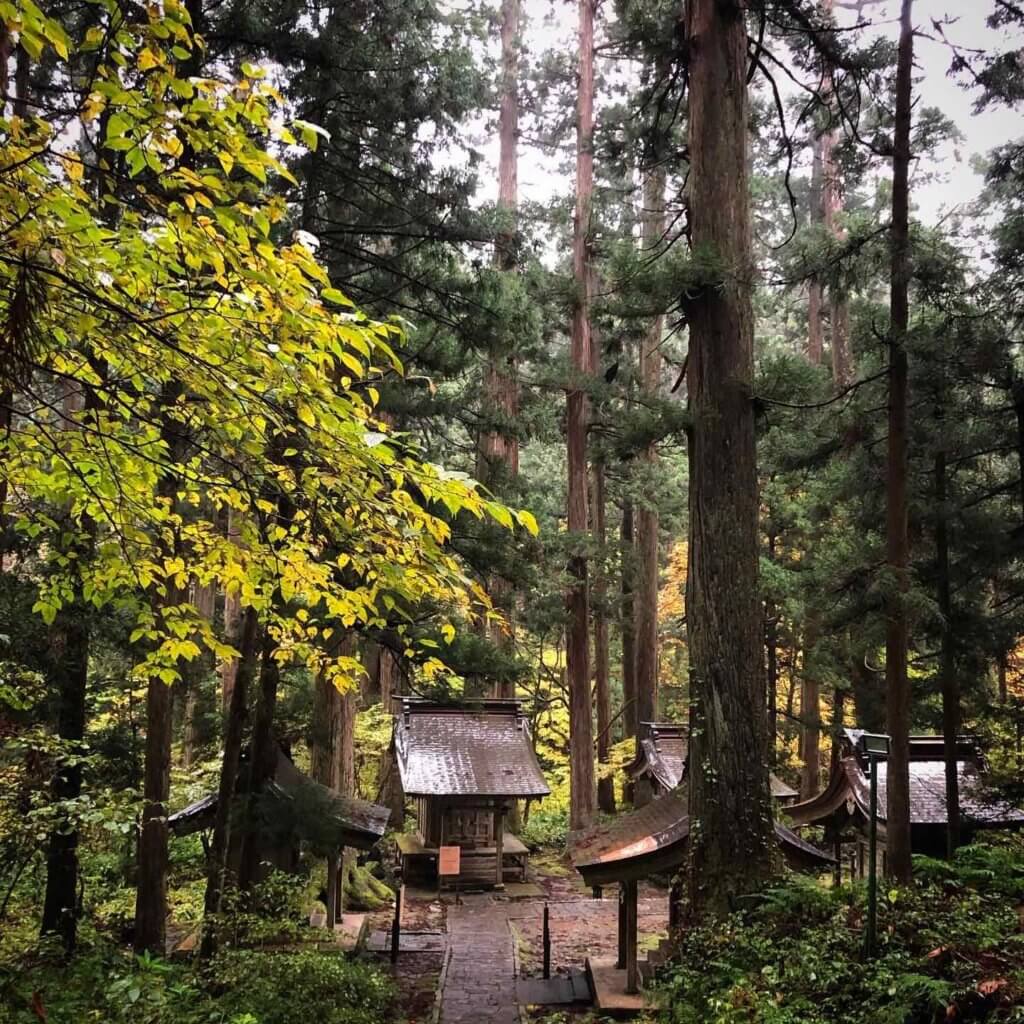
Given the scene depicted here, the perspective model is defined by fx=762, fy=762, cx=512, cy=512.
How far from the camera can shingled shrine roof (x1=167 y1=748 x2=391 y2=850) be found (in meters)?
10.2

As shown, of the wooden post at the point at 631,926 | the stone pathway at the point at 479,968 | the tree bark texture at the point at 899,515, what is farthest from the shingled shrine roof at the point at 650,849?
the stone pathway at the point at 479,968

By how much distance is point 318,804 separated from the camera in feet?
32.7

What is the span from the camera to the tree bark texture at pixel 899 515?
24.2 ft

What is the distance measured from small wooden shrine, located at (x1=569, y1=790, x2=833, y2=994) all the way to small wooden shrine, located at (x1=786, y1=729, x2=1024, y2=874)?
12.7ft

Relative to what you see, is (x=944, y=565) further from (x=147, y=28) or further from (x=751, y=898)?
(x=147, y=28)

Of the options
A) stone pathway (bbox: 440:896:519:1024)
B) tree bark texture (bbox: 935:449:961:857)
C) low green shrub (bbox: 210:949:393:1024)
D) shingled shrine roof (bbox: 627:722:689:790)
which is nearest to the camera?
low green shrub (bbox: 210:949:393:1024)

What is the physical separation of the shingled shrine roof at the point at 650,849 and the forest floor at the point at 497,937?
2140 millimetres

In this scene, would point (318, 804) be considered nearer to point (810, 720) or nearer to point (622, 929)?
point (622, 929)

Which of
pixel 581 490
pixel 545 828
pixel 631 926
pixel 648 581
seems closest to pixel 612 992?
pixel 631 926

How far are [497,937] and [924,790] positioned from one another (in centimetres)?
798

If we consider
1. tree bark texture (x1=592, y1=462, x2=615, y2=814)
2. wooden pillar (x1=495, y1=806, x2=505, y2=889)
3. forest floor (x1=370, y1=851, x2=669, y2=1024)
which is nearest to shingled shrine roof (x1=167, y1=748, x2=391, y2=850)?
forest floor (x1=370, y1=851, x2=669, y2=1024)

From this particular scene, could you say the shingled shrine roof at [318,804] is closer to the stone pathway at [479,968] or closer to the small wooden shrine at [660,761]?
the stone pathway at [479,968]

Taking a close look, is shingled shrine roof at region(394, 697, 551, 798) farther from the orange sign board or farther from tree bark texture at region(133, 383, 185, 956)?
tree bark texture at region(133, 383, 185, 956)

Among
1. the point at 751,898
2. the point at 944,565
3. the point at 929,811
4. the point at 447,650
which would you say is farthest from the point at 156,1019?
the point at 929,811
